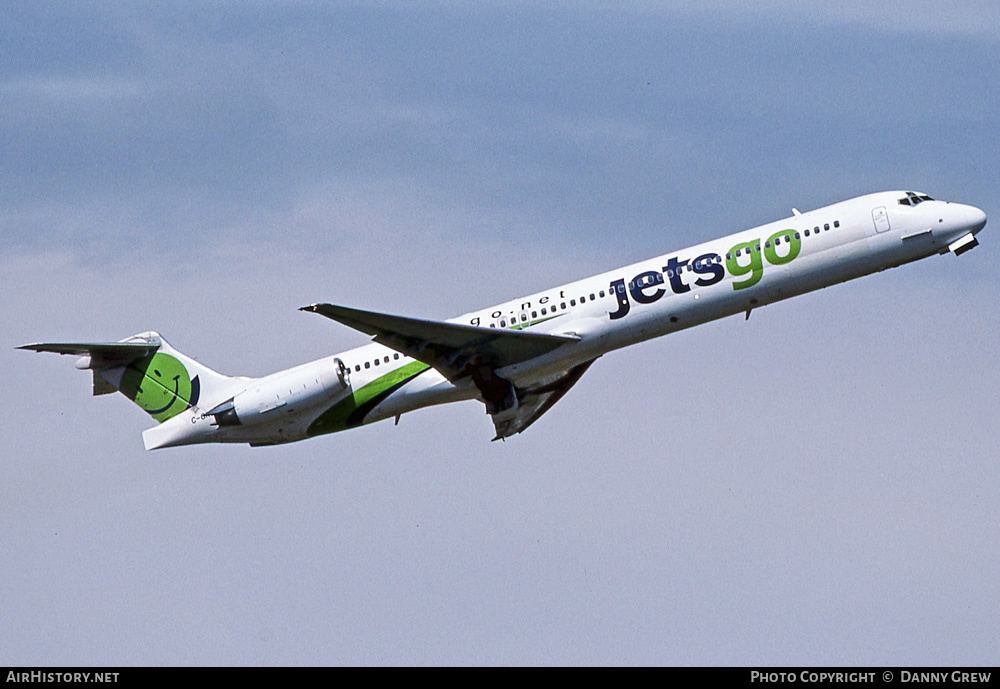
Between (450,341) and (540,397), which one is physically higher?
(450,341)

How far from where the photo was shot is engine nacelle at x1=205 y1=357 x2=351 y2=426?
43.7m

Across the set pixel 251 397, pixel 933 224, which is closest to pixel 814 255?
pixel 933 224

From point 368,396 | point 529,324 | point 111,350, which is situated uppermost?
point 111,350

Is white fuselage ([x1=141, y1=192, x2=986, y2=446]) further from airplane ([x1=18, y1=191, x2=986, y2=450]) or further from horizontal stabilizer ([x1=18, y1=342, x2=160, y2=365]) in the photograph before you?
horizontal stabilizer ([x1=18, y1=342, x2=160, y2=365])

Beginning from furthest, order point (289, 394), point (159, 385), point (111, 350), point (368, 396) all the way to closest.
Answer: point (159, 385) < point (111, 350) < point (368, 396) < point (289, 394)

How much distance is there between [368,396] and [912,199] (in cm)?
1748

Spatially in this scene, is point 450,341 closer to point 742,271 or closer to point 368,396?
point 368,396

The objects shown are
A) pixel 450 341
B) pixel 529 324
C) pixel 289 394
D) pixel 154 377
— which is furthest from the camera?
pixel 154 377

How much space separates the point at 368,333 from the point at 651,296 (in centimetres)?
842

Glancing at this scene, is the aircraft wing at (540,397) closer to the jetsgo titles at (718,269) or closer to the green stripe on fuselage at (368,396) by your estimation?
the green stripe on fuselage at (368,396)

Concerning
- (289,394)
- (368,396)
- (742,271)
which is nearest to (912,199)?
(742,271)

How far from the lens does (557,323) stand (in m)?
42.0

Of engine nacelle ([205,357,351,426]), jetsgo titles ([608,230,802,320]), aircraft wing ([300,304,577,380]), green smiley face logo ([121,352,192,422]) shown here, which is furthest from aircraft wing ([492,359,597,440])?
green smiley face logo ([121,352,192,422])
